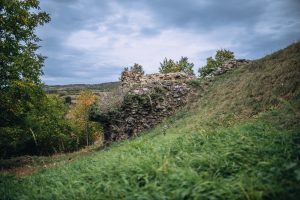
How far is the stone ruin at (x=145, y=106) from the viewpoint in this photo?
72.5 ft

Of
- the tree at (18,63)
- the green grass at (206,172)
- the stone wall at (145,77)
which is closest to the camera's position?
the green grass at (206,172)

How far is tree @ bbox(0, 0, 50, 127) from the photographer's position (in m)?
18.3

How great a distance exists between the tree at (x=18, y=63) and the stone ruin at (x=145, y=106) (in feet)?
18.7

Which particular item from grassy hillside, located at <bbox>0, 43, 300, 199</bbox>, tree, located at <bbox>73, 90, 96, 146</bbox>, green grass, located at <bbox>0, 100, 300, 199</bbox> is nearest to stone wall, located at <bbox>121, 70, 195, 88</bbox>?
grassy hillside, located at <bbox>0, 43, 300, 199</bbox>

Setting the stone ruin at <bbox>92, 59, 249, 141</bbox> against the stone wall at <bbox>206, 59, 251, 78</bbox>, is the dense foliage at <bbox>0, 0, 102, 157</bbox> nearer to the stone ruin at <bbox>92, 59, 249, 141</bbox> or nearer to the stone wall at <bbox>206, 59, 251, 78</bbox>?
the stone ruin at <bbox>92, 59, 249, 141</bbox>

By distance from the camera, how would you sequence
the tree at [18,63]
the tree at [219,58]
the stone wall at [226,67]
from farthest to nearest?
the tree at [219,58], the stone wall at [226,67], the tree at [18,63]

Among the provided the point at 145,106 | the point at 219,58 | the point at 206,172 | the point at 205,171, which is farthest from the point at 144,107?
the point at 219,58

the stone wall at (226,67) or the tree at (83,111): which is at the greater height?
the stone wall at (226,67)

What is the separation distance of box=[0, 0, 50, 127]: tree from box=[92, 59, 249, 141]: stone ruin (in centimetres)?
571

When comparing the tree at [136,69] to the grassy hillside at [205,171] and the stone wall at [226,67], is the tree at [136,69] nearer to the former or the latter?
the stone wall at [226,67]

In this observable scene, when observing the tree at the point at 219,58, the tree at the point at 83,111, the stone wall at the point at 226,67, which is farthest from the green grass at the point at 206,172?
the tree at the point at 219,58

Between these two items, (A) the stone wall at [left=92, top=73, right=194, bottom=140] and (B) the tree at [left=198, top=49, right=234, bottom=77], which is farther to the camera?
(B) the tree at [left=198, top=49, right=234, bottom=77]

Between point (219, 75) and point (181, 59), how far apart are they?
138 ft

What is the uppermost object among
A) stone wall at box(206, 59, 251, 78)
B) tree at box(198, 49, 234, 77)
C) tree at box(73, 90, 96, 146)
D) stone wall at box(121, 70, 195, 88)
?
tree at box(198, 49, 234, 77)
